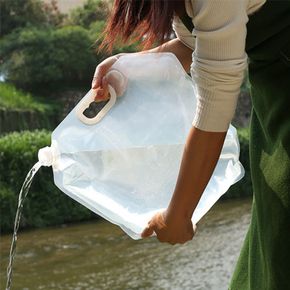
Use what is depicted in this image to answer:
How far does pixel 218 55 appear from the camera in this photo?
3.36 ft

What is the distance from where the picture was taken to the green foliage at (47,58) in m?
13.3

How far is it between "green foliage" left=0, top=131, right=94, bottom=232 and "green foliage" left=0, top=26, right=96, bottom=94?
16.8ft

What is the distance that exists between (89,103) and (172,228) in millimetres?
337

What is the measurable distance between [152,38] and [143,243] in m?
5.29

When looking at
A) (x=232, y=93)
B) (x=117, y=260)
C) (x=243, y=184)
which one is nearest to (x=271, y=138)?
(x=232, y=93)

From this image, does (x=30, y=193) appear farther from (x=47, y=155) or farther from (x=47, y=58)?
(x=47, y=155)

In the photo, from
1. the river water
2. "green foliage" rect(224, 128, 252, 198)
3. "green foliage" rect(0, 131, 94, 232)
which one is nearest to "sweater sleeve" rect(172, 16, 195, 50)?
the river water

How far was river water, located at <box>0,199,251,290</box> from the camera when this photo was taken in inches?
191

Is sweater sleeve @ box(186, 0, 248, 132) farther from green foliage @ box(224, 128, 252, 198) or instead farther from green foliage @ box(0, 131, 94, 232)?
green foliage @ box(224, 128, 252, 198)

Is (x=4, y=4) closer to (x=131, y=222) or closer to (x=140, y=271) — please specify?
(x=140, y=271)

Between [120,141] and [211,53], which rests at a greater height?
[211,53]

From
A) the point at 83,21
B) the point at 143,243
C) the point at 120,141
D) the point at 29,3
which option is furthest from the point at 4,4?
the point at 120,141

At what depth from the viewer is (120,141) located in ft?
4.52

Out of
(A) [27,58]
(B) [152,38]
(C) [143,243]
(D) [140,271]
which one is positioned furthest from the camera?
(A) [27,58]
